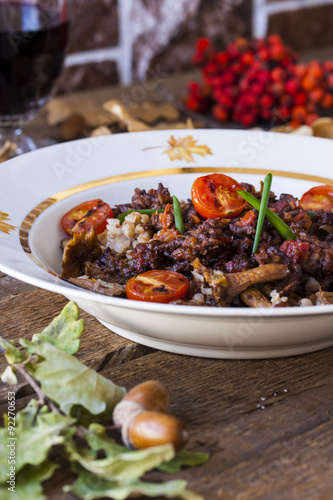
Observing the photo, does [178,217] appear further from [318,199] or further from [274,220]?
[318,199]

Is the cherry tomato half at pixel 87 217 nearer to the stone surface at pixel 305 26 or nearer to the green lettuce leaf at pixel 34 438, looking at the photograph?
the green lettuce leaf at pixel 34 438

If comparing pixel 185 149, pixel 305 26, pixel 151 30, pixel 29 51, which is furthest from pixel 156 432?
pixel 305 26

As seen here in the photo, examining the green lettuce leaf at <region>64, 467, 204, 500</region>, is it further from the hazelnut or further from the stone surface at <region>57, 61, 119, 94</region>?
the stone surface at <region>57, 61, 119, 94</region>

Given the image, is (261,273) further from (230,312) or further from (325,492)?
(325,492)

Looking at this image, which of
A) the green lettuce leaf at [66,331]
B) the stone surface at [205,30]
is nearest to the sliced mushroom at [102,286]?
the green lettuce leaf at [66,331]

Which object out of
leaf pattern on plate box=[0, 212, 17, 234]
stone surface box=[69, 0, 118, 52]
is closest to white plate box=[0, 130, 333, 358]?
leaf pattern on plate box=[0, 212, 17, 234]
